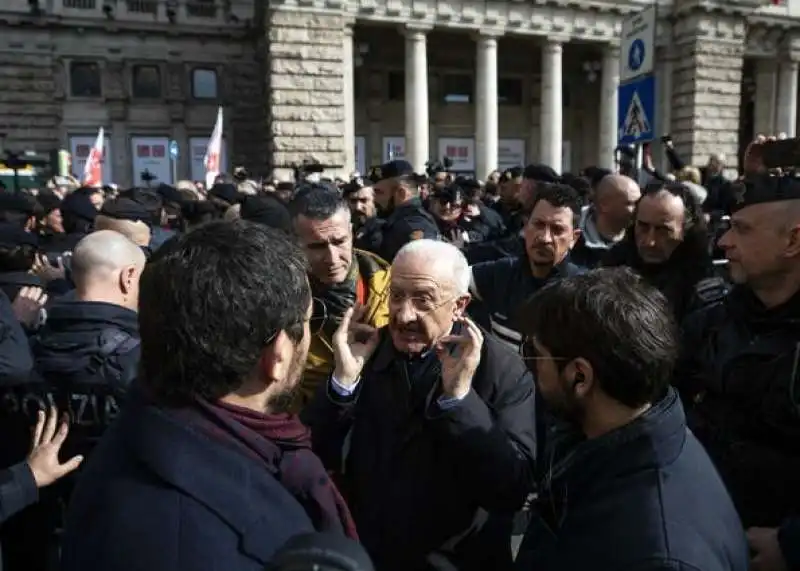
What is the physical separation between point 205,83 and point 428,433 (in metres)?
25.4

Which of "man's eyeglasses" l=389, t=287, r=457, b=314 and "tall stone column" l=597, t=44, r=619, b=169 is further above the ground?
"tall stone column" l=597, t=44, r=619, b=169

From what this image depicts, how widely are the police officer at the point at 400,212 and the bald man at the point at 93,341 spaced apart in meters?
2.56

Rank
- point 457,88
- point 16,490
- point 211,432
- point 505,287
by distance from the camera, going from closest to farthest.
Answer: point 211,432
point 16,490
point 505,287
point 457,88

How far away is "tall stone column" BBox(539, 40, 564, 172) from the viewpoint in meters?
25.9

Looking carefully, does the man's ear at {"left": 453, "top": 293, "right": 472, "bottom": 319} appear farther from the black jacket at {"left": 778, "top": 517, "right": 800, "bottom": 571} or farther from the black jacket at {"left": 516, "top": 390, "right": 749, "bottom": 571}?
the black jacket at {"left": 778, "top": 517, "right": 800, "bottom": 571}

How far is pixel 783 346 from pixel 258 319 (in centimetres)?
168

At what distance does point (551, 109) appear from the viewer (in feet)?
86.3

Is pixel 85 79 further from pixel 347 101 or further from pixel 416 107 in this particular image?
pixel 416 107

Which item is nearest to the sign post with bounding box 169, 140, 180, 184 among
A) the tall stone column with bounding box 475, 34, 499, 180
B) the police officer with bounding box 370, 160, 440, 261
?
the tall stone column with bounding box 475, 34, 499, 180

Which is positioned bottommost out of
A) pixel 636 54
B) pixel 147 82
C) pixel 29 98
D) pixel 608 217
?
pixel 608 217

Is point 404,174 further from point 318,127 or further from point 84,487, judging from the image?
point 318,127

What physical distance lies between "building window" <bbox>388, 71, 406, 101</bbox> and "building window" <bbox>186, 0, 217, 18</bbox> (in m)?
6.71

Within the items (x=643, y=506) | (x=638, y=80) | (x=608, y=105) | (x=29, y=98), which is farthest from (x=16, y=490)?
(x=608, y=105)

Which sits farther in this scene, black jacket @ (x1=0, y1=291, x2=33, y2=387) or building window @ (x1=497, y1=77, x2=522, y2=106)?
building window @ (x1=497, y1=77, x2=522, y2=106)
